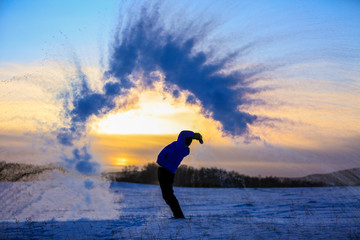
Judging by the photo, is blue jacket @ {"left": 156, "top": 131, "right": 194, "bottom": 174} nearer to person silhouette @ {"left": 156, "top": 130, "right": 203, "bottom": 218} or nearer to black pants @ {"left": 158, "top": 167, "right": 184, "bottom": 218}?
person silhouette @ {"left": 156, "top": 130, "right": 203, "bottom": 218}

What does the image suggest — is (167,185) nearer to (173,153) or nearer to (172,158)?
(172,158)

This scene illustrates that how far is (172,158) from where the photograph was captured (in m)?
8.40

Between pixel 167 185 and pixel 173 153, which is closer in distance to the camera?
pixel 173 153

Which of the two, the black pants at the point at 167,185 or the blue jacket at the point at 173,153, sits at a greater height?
the blue jacket at the point at 173,153

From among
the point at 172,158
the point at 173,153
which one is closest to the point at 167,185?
the point at 172,158

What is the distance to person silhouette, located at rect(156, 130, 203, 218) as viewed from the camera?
8328mm

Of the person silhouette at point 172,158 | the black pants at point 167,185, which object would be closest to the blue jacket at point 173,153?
the person silhouette at point 172,158

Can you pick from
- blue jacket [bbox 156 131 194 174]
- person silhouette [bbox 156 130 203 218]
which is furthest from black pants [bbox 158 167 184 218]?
blue jacket [bbox 156 131 194 174]

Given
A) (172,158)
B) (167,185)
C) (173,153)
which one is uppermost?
(173,153)

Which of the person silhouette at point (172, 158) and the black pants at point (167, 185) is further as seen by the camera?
Result: the black pants at point (167, 185)

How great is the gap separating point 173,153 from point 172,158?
133 millimetres

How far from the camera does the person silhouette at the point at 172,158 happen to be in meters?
8.33

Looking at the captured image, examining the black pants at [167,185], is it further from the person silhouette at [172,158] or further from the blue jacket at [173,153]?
the blue jacket at [173,153]

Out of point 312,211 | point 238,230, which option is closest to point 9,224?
point 238,230
